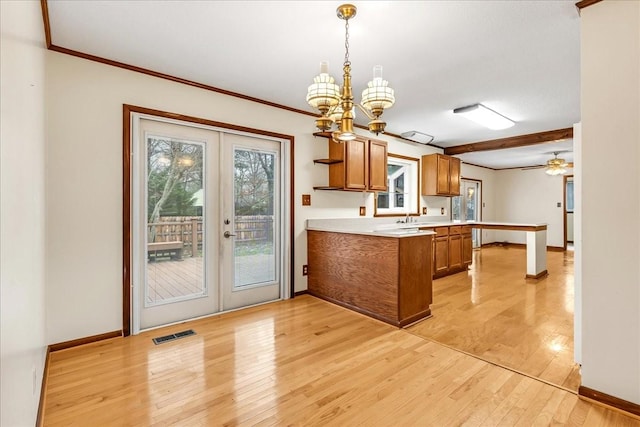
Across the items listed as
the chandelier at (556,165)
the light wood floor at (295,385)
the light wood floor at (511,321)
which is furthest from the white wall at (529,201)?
the light wood floor at (295,385)

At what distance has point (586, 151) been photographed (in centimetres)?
192

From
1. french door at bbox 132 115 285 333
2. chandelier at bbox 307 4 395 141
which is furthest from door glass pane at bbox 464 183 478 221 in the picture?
chandelier at bbox 307 4 395 141

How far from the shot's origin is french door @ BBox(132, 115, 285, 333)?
3002 mm

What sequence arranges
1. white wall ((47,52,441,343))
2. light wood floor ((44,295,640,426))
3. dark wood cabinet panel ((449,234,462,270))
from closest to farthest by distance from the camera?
1. light wood floor ((44,295,640,426))
2. white wall ((47,52,441,343))
3. dark wood cabinet panel ((449,234,462,270))

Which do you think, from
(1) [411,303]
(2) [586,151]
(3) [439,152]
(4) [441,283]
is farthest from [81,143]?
(3) [439,152]

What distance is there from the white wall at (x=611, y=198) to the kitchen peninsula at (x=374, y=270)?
4.63ft

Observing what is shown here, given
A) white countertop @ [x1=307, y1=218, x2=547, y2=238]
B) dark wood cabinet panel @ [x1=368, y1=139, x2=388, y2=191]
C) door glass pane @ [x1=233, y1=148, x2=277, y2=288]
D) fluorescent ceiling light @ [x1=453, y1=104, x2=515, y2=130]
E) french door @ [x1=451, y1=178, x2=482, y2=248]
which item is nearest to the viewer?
door glass pane @ [x1=233, y1=148, x2=277, y2=288]

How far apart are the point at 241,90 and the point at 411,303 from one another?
2.88 m

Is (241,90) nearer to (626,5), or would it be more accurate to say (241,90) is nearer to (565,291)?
(626,5)

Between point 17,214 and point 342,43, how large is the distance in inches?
89.4

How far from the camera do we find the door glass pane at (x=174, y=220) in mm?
3049

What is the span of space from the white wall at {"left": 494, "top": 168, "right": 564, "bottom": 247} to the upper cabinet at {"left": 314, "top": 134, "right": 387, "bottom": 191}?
6.54 metres

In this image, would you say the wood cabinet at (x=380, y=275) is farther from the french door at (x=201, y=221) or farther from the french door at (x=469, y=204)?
the french door at (x=469, y=204)

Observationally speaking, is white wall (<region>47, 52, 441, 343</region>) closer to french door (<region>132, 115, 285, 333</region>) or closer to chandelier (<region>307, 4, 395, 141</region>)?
french door (<region>132, 115, 285, 333</region>)
